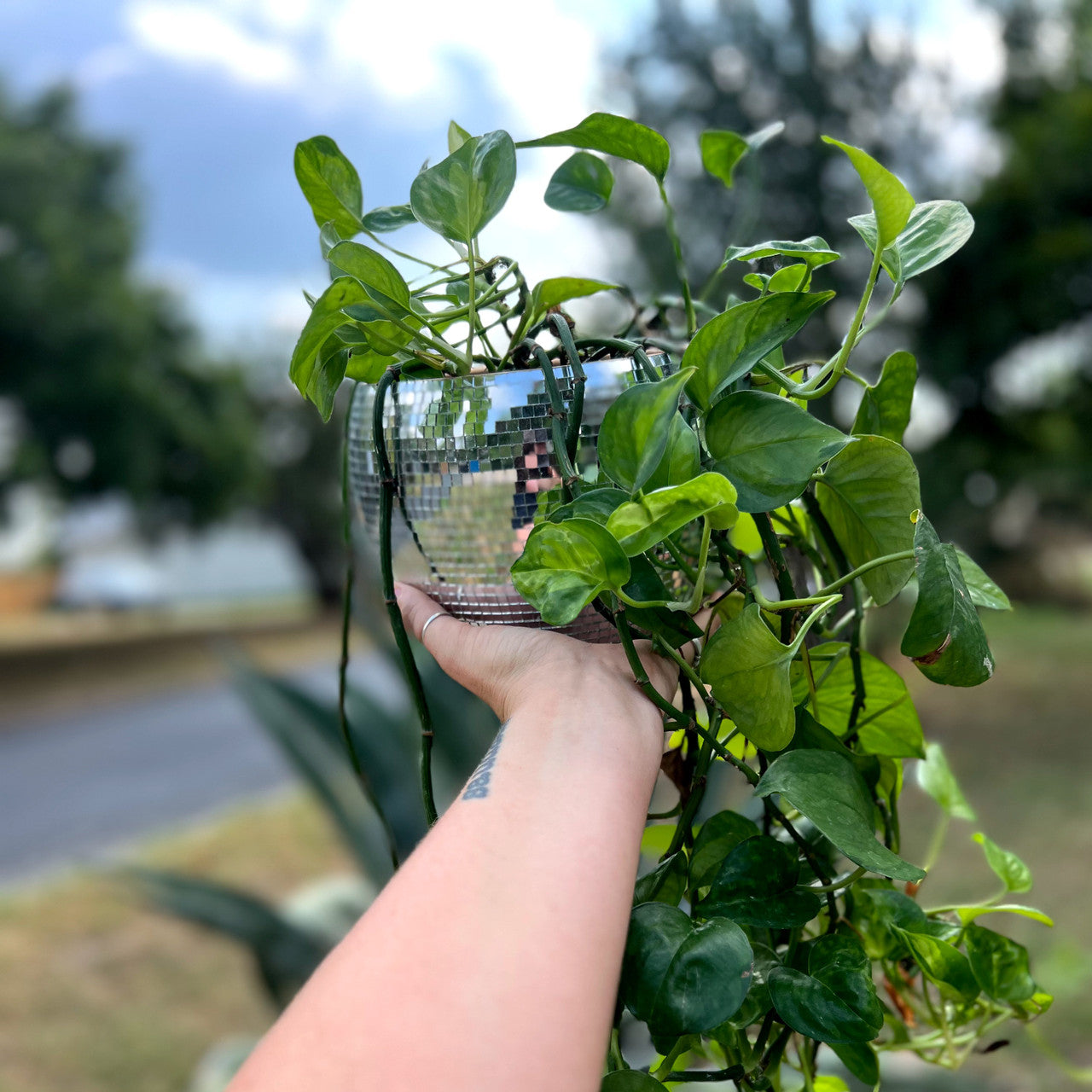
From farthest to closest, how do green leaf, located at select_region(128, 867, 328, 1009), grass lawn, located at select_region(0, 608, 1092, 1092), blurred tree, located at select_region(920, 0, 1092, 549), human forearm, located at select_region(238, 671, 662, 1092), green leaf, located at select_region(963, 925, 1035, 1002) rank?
blurred tree, located at select_region(920, 0, 1092, 549), grass lawn, located at select_region(0, 608, 1092, 1092), green leaf, located at select_region(128, 867, 328, 1009), green leaf, located at select_region(963, 925, 1035, 1002), human forearm, located at select_region(238, 671, 662, 1092)

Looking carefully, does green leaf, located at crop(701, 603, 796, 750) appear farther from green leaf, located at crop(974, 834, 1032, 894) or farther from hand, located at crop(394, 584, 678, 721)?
green leaf, located at crop(974, 834, 1032, 894)

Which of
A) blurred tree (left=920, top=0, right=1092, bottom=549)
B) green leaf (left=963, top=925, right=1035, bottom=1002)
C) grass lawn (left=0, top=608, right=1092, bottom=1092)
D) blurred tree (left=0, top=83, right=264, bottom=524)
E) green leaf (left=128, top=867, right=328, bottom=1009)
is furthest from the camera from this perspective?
blurred tree (left=0, top=83, right=264, bottom=524)

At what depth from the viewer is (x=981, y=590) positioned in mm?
315

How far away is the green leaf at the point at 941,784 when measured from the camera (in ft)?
1.29

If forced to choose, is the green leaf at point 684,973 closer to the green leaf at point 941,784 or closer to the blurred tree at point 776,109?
the green leaf at point 941,784

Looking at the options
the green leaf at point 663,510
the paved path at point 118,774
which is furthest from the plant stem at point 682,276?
the paved path at point 118,774

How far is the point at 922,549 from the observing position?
9.5 inches

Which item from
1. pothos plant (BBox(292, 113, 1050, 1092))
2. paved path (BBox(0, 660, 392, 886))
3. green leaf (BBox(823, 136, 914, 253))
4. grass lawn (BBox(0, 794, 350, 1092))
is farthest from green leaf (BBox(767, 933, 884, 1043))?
paved path (BBox(0, 660, 392, 886))

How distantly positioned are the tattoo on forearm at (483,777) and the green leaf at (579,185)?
0.19m

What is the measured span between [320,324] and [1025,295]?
407 centimetres

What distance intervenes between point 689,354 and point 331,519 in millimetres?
9552

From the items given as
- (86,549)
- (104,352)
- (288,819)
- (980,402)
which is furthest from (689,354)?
(86,549)

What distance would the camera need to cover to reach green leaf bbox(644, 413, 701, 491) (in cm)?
27

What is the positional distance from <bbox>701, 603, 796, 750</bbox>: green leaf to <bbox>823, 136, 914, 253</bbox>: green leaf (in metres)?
0.12
